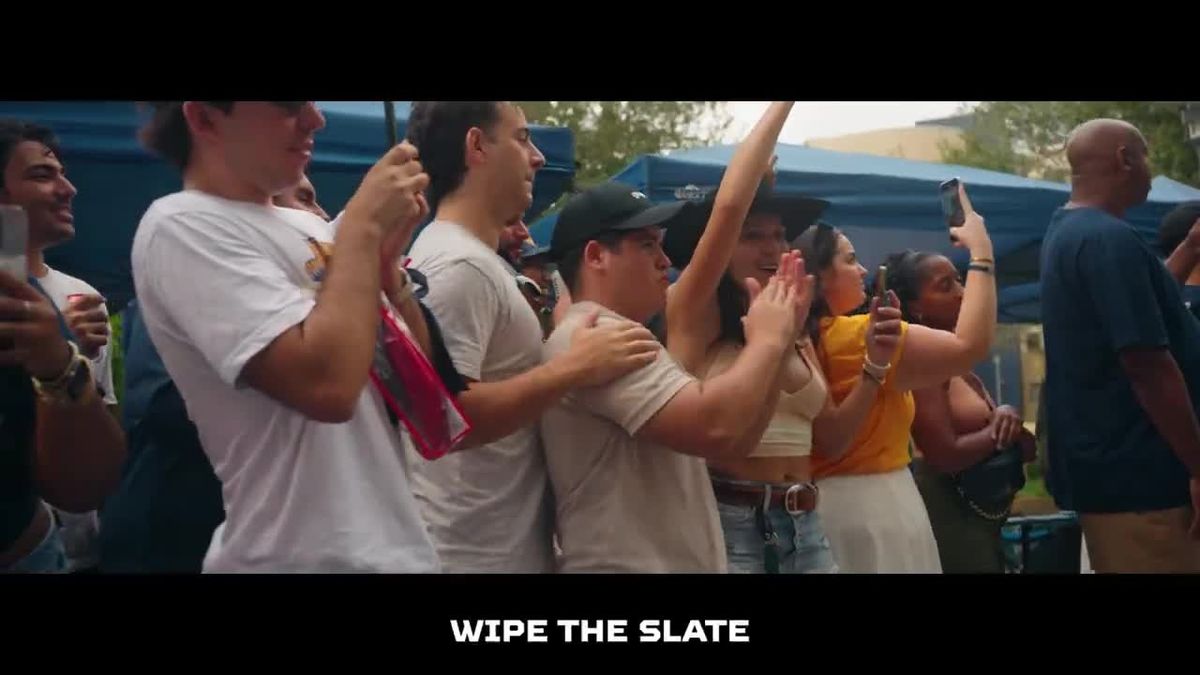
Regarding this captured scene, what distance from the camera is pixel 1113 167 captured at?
130 inches

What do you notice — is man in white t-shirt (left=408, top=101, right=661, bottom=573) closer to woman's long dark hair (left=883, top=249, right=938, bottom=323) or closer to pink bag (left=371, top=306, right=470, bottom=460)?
pink bag (left=371, top=306, right=470, bottom=460)

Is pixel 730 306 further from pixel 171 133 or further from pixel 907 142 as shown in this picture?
pixel 171 133

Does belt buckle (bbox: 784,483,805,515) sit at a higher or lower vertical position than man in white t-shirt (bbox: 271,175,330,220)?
lower

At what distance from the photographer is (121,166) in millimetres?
2871

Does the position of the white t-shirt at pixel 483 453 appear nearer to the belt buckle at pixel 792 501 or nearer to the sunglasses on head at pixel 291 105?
the sunglasses on head at pixel 291 105

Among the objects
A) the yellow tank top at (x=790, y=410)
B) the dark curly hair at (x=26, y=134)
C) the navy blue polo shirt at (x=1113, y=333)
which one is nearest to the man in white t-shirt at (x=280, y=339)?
the dark curly hair at (x=26, y=134)

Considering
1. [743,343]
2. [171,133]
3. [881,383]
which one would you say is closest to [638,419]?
[743,343]

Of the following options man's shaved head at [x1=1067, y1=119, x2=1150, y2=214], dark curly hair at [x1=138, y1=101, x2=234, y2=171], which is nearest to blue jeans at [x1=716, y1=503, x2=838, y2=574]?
man's shaved head at [x1=1067, y1=119, x2=1150, y2=214]

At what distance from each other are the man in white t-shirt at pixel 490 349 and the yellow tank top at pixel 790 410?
187 mm

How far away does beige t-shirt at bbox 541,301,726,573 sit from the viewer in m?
2.90

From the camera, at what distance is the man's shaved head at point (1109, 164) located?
129 inches

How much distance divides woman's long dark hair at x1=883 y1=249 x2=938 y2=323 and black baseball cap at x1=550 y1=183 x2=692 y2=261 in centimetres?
52

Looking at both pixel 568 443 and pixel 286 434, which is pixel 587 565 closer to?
pixel 568 443

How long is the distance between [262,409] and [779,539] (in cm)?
110
